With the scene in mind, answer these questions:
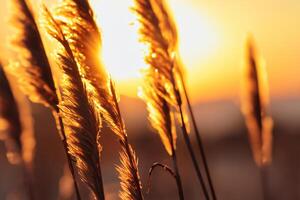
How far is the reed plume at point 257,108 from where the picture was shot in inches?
208

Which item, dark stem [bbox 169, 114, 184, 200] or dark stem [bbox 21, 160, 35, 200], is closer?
dark stem [bbox 169, 114, 184, 200]

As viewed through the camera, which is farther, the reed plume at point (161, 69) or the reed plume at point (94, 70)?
the reed plume at point (161, 69)

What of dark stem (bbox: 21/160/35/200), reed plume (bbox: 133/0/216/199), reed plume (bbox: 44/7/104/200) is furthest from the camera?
dark stem (bbox: 21/160/35/200)

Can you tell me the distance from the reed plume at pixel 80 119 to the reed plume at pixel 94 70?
6 cm

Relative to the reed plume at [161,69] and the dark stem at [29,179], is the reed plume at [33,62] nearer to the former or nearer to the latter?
the reed plume at [161,69]

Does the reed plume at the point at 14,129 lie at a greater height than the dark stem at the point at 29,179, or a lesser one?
greater

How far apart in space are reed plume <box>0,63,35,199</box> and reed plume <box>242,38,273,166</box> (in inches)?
73.3

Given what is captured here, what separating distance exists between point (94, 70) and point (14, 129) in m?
1.48

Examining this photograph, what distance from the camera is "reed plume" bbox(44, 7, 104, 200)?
10.6ft

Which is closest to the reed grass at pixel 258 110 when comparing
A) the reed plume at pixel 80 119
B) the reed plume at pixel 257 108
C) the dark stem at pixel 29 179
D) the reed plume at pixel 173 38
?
the reed plume at pixel 257 108

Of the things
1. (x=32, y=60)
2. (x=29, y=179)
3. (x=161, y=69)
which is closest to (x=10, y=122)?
(x=29, y=179)

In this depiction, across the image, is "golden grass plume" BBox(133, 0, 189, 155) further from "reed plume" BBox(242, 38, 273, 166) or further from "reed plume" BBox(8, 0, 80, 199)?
"reed plume" BBox(242, 38, 273, 166)

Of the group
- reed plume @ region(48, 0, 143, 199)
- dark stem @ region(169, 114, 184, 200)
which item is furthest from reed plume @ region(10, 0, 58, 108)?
dark stem @ region(169, 114, 184, 200)

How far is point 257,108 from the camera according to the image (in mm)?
5438
